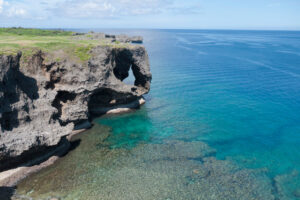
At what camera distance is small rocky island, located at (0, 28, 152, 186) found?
86.3 ft

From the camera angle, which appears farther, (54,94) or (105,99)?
(105,99)

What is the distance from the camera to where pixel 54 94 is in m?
32.5

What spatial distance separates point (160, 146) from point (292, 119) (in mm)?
28146

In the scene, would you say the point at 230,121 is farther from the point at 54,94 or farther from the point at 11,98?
the point at 11,98

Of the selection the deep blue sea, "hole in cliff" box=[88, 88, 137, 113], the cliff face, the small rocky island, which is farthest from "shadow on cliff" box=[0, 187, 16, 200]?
"hole in cliff" box=[88, 88, 137, 113]

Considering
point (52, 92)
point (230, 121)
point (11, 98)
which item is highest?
point (11, 98)

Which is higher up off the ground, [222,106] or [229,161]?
[222,106]

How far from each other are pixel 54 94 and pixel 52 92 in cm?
45

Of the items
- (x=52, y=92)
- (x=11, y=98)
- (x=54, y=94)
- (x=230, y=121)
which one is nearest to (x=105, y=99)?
(x=54, y=94)

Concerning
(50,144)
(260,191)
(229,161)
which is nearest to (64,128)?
(50,144)

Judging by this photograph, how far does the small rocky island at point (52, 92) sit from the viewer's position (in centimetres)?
2630

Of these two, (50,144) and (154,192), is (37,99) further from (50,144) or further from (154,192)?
(154,192)

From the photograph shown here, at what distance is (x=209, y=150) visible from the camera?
32.7m

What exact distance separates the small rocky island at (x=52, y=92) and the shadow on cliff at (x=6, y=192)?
0.76 metres
